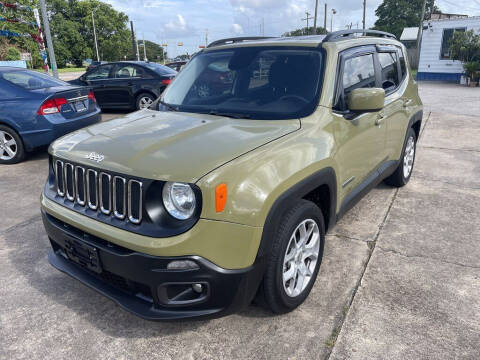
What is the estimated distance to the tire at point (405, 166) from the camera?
4789 millimetres

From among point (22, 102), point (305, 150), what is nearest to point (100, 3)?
point (22, 102)

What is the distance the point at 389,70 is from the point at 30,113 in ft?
16.9

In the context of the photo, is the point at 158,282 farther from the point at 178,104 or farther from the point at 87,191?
the point at 178,104

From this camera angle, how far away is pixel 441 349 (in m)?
2.33

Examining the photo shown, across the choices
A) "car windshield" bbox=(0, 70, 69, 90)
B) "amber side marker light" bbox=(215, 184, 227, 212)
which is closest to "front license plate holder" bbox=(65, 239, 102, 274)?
"amber side marker light" bbox=(215, 184, 227, 212)

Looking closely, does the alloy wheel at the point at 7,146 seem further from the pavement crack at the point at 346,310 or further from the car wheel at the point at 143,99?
the pavement crack at the point at 346,310

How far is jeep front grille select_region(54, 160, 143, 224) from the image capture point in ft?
7.03

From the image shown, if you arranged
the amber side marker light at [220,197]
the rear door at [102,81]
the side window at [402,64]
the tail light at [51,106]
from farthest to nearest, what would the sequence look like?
the rear door at [102,81] → the tail light at [51,106] → the side window at [402,64] → the amber side marker light at [220,197]

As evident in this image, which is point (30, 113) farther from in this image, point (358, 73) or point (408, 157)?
point (408, 157)

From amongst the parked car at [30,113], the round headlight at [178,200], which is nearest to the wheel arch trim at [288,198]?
the round headlight at [178,200]

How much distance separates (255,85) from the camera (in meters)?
3.16

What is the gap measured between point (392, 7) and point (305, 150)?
6324 centimetres

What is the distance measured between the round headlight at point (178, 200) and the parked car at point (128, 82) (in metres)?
8.67

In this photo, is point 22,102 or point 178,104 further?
point 22,102
